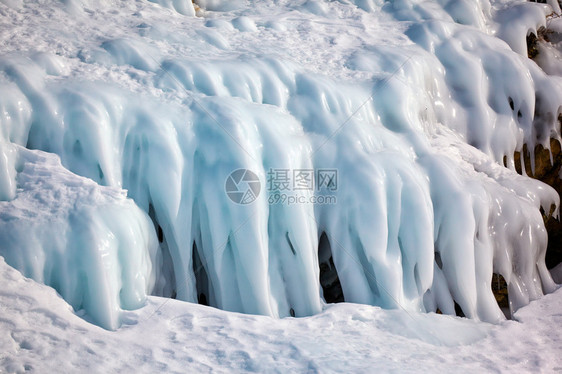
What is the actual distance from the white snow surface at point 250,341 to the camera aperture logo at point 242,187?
1.84ft

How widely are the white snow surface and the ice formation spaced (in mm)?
147

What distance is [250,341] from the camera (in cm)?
275

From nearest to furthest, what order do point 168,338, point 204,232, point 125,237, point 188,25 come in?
point 168,338
point 125,237
point 204,232
point 188,25

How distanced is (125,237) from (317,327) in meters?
0.95

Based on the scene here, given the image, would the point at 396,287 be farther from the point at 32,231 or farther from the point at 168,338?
the point at 32,231

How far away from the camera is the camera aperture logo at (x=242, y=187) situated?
10.4ft

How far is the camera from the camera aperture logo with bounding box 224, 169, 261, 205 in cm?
318

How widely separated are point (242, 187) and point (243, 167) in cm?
10

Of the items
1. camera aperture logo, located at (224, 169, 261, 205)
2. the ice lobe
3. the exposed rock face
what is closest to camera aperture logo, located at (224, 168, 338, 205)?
camera aperture logo, located at (224, 169, 261, 205)

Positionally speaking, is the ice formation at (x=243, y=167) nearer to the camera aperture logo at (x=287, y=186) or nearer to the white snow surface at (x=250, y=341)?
the camera aperture logo at (x=287, y=186)

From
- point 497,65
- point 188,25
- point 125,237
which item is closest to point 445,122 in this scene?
point 497,65

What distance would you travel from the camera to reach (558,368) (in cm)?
299

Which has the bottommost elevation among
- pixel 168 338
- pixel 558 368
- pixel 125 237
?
pixel 558 368

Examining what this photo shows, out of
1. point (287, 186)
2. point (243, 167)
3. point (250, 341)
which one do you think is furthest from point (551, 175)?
point (250, 341)
